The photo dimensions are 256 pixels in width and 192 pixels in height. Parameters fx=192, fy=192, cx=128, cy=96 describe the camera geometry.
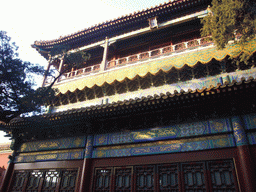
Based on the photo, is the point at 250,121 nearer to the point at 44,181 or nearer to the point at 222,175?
the point at 222,175

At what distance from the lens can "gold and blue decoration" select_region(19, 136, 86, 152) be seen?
6.57 metres

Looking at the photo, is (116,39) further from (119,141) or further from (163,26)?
(119,141)

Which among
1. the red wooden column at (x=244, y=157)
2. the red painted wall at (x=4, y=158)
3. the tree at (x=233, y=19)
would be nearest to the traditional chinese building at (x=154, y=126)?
the red wooden column at (x=244, y=157)

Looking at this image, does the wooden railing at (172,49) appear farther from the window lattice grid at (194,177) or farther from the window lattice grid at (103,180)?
the window lattice grid at (103,180)

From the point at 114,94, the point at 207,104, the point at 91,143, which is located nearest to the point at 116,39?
the point at 114,94

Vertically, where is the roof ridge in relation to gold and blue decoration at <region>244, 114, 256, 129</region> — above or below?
above

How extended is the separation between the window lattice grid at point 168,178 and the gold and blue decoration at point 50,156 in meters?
2.66

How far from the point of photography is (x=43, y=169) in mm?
6695

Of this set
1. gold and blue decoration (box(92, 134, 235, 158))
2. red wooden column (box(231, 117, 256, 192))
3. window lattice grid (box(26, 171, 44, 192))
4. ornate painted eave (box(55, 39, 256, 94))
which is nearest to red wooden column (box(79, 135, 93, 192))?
gold and blue decoration (box(92, 134, 235, 158))

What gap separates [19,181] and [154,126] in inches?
208

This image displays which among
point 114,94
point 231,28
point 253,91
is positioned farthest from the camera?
point 114,94

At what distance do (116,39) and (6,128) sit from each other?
6353mm

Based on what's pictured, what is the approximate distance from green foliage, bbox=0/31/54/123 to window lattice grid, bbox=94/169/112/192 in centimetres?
299

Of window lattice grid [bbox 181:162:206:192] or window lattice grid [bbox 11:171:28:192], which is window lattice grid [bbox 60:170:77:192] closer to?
window lattice grid [bbox 11:171:28:192]
